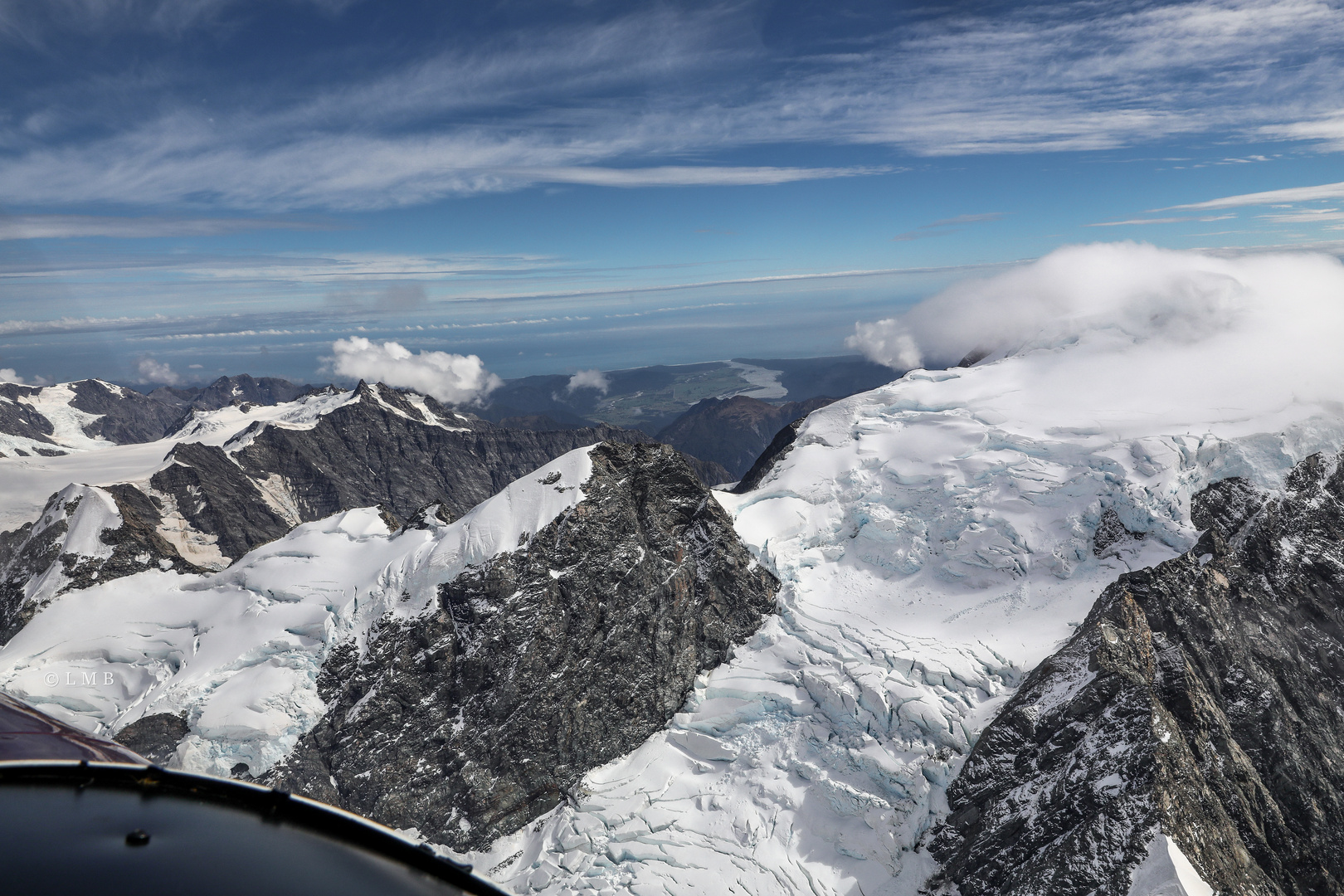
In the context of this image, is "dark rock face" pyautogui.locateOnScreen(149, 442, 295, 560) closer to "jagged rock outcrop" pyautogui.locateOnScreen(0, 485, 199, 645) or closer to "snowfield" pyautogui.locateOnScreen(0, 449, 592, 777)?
"jagged rock outcrop" pyautogui.locateOnScreen(0, 485, 199, 645)

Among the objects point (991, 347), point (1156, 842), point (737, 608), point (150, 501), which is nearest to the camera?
point (1156, 842)

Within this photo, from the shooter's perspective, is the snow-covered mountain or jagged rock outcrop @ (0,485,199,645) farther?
jagged rock outcrop @ (0,485,199,645)

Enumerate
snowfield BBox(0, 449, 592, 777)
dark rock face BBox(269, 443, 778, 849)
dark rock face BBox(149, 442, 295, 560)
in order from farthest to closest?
dark rock face BBox(149, 442, 295, 560), snowfield BBox(0, 449, 592, 777), dark rock face BBox(269, 443, 778, 849)

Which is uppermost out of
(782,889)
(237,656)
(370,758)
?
(237,656)

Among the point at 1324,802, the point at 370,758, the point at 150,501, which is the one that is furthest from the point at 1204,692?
the point at 150,501

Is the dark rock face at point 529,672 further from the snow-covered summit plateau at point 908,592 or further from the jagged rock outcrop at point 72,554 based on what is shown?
the jagged rock outcrop at point 72,554

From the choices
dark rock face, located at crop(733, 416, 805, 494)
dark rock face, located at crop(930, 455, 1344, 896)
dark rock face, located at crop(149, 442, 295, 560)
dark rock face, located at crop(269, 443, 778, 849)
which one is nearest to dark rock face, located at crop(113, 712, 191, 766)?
dark rock face, located at crop(269, 443, 778, 849)

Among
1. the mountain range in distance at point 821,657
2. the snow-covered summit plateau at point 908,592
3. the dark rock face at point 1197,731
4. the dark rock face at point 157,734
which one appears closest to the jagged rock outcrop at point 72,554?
the mountain range in distance at point 821,657

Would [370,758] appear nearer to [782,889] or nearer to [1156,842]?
[782,889]
